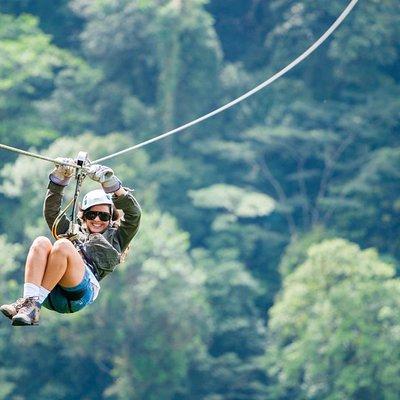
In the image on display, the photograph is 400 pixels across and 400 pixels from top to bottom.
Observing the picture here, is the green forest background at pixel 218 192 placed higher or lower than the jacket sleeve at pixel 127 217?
higher

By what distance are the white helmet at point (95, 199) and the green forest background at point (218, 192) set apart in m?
14.5

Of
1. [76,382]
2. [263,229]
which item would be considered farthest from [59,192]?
[263,229]

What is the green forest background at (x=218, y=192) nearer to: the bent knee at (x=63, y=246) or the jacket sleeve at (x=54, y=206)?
the jacket sleeve at (x=54, y=206)

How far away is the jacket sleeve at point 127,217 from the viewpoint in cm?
771

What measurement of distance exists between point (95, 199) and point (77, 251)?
390 millimetres

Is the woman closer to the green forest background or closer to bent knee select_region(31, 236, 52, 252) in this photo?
bent knee select_region(31, 236, 52, 252)

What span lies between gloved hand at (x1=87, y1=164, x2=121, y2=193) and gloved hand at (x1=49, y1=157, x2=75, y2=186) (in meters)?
0.13

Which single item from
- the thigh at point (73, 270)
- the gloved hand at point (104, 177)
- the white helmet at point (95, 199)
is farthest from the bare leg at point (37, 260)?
the white helmet at point (95, 199)

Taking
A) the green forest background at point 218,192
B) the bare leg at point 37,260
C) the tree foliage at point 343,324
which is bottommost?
the bare leg at point 37,260

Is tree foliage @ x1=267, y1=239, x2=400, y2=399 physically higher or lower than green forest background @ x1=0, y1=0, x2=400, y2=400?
lower

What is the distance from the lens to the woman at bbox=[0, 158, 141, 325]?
7.24m

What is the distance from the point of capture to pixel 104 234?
784 cm

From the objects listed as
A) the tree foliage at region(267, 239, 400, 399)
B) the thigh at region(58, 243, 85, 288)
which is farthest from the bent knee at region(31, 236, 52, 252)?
the tree foliage at region(267, 239, 400, 399)

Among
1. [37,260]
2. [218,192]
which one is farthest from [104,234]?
[218,192]
